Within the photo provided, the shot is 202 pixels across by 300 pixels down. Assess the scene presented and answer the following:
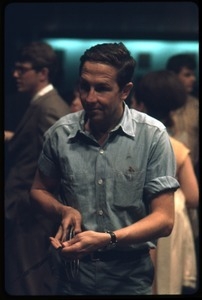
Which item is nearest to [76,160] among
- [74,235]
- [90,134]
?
[90,134]

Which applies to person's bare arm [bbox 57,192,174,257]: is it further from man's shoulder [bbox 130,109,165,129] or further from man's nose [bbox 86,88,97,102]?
man's nose [bbox 86,88,97,102]

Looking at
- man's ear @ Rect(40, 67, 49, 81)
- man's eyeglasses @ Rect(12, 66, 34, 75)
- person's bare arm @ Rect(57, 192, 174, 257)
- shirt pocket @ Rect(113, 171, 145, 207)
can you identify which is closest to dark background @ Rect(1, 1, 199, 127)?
man's eyeglasses @ Rect(12, 66, 34, 75)

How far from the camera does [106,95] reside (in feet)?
7.59

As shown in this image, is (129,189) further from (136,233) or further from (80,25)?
(80,25)

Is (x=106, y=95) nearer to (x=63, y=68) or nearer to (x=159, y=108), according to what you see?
(x=159, y=108)

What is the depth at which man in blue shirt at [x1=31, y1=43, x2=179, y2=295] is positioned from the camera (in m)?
2.31

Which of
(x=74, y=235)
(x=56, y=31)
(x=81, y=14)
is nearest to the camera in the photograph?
(x=74, y=235)

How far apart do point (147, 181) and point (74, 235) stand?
285 mm

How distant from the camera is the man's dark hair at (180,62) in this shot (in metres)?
3.13

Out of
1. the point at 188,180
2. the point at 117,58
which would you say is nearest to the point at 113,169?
the point at 117,58

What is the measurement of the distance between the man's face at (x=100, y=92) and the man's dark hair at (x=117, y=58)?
0.05ft

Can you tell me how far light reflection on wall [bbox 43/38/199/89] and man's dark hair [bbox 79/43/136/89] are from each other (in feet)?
0.43

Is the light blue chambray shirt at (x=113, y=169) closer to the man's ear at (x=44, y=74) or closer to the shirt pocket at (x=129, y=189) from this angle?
A: the shirt pocket at (x=129, y=189)

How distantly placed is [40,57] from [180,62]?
592mm
